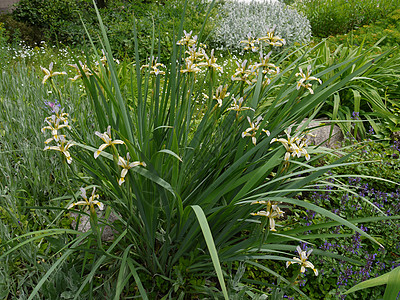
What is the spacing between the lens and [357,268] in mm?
1854

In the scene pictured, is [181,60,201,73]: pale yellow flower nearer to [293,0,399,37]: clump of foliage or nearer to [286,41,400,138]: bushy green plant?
[286,41,400,138]: bushy green plant

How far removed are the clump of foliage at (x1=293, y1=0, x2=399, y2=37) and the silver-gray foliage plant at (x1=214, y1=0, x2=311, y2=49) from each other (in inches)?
56.8

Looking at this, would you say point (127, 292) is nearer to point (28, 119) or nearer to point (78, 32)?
point (28, 119)

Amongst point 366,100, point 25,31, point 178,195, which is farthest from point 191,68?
point 25,31

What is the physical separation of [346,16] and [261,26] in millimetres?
3252

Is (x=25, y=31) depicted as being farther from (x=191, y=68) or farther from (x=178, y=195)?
(x=178, y=195)

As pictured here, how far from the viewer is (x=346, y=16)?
849 centimetres

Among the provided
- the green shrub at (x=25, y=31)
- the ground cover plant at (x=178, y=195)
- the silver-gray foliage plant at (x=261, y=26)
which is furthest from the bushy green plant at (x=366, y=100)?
the green shrub at (x=25, y=31)

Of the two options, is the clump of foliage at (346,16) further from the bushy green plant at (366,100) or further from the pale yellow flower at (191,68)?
the pale yellow flower at (191,68)

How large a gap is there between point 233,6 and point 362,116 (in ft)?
19.7

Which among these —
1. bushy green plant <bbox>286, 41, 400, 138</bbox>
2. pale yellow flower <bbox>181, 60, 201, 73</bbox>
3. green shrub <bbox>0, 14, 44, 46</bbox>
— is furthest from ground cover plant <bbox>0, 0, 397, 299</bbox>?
green shrub <bbox>0, 14, 44, 46</bbox>

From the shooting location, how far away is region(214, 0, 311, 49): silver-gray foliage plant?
6.62 m

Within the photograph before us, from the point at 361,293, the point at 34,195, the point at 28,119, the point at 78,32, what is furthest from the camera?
the point at 78,32

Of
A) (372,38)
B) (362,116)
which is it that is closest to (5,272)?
(362,116)
